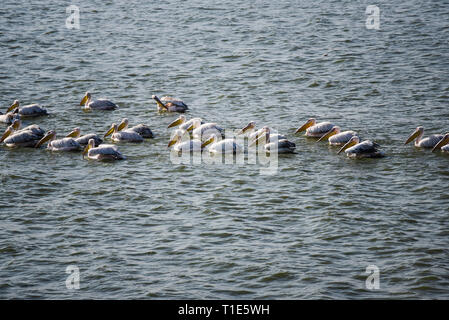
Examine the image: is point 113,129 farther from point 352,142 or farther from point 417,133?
point 417,133

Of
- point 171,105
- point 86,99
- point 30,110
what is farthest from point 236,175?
point 30,110

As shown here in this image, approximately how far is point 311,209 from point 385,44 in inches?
424

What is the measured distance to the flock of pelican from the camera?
1420 centimetres

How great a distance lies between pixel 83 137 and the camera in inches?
586

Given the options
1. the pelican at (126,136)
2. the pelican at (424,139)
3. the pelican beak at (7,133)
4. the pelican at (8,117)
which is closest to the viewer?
the pelican at (424,139)

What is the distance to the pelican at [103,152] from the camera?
14.2 meters

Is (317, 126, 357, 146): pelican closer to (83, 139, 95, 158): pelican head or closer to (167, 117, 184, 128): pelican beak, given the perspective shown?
(167, 117, 184, 128): pelican beak

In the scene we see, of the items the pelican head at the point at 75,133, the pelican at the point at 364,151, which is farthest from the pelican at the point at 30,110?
the pelican at the point at 364,151

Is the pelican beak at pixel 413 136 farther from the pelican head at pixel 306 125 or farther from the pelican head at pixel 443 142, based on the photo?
the pelican head at pixel 306 125

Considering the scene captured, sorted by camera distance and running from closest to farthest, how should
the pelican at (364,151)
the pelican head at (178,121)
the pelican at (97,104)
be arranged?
the pelican at (364,151) → the pelican head at (178,121) → the pelican at (97,104)

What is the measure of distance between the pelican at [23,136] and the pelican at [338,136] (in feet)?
19.9

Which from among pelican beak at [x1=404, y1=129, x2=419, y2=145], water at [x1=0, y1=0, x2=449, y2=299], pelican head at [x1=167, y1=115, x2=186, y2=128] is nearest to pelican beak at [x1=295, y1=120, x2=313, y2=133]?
water at [x1=0, y1=0, x2=449, y2=299]

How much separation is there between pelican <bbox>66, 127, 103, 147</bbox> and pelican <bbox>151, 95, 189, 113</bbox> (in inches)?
98.8

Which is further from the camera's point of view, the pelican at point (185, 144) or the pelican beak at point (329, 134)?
the pelican beak at point (329, 134)
